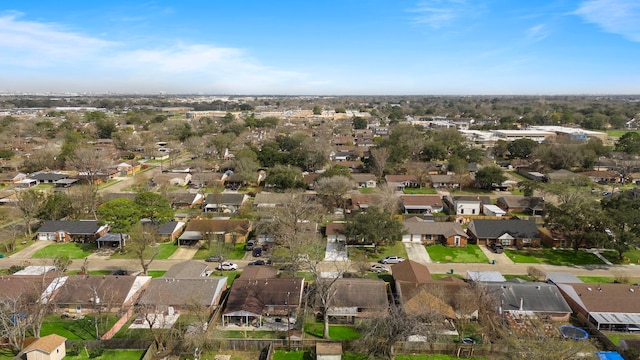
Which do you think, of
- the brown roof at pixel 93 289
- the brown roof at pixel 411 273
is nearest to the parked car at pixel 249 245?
the brown roof at pixel 93 289

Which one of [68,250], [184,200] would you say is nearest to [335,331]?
[68,250]

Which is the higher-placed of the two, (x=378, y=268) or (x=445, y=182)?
(x=445, y=182)

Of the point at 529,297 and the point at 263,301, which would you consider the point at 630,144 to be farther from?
the point at 263,301

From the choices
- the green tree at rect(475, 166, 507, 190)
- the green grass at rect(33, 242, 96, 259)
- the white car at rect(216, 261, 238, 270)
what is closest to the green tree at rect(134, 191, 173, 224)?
the green grass at rect(33, 242, 96, 259)

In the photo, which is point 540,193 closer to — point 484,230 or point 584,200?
point 584,200

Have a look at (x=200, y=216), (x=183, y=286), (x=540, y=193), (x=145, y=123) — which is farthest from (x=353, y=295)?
(x=145, y=123)

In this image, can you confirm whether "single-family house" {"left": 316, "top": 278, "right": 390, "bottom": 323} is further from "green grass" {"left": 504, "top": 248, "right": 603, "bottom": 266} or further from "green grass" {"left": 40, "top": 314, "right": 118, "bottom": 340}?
"green grass" {"left": 504, "top": 248, "right": 603, "bottom": 266}
